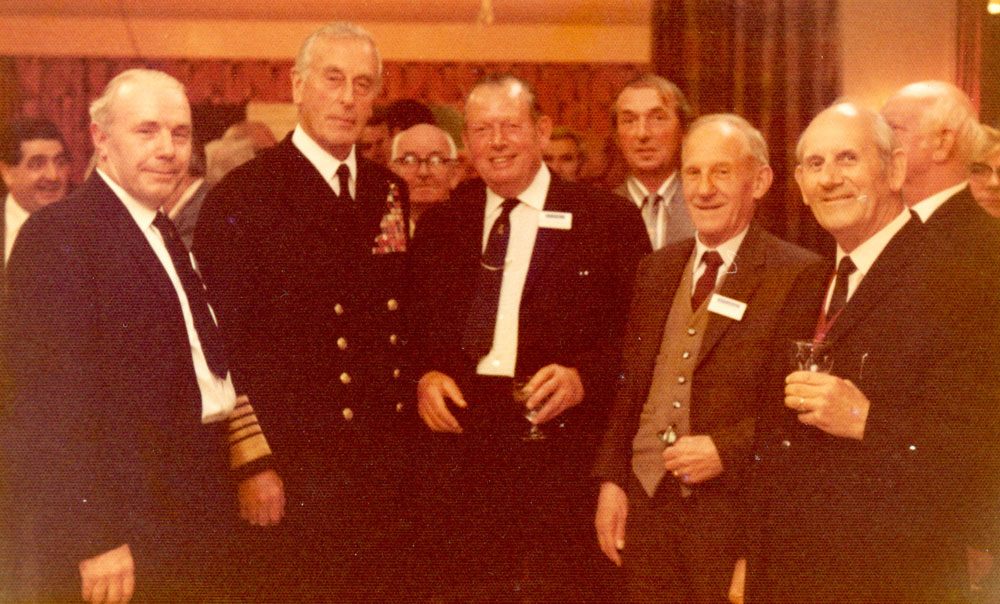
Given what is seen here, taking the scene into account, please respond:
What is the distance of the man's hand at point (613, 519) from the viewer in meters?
2.67

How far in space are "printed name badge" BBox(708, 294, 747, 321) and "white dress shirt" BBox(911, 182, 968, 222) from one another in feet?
1.86

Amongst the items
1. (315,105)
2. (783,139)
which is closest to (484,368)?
(315,105)

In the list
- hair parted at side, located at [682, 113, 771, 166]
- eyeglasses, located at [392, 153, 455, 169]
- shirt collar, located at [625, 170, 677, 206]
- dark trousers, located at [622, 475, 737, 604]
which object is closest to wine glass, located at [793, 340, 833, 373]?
dark trousers, located at [622, 475, 737, 604]

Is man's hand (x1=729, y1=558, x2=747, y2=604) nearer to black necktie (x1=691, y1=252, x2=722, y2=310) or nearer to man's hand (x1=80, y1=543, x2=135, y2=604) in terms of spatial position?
black necktie (x1=691, y1=252, x2=722, y2=310)

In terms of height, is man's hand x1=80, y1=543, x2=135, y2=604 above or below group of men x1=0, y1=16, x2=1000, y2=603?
below

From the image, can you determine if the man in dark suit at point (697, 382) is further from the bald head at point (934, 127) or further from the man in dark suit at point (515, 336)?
the bald head at point (934, 127)

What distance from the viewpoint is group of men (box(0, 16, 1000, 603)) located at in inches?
84.7

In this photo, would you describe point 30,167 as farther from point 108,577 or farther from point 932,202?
point 932,202

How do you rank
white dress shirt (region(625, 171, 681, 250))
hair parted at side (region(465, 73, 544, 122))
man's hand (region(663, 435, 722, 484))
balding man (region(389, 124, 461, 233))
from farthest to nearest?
balding man (region(389, 124, 461, 233)) < white dress shirt (region(625, 171, 681, 250)) < hair parted at side (region(465, 73, 544, 122)) < man's hand (region(663, 435, 722, 484))

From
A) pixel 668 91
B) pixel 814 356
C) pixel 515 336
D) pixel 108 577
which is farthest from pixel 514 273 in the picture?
pixel 108 577

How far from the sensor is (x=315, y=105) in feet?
8.73

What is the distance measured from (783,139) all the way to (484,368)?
137cm

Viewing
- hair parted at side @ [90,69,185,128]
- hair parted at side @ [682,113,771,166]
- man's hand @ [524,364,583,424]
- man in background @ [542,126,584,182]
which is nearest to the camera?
hair parted at side @ [90,69,185,128]

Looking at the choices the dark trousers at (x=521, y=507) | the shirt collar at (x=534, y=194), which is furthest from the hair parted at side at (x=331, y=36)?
the dark trousers at (x=521, y=507)
